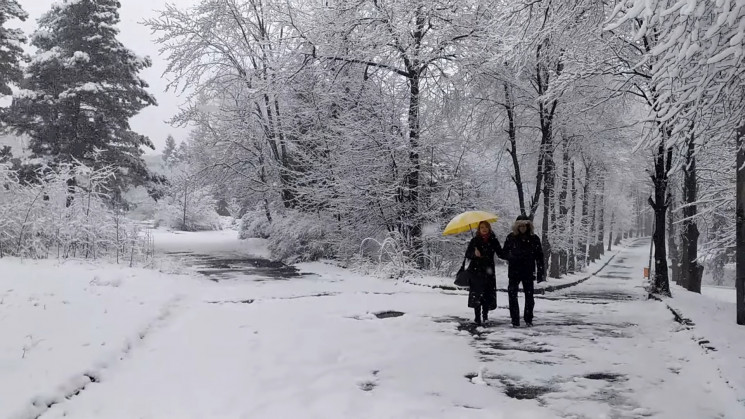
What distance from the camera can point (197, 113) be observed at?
89.3 ft

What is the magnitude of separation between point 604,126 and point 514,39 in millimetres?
16314

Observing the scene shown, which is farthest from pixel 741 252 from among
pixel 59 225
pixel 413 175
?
pixel 59 225

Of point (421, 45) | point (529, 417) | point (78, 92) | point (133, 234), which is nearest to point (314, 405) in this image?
point (529, 417)

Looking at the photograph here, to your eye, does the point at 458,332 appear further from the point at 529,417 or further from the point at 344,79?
the point at 344,79

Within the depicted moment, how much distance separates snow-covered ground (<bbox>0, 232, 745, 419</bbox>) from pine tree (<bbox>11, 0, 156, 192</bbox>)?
1696cm

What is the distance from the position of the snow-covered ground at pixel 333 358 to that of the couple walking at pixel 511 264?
1.29 ft

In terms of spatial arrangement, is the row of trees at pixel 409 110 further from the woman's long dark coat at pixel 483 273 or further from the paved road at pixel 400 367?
the paved road at pixel 400 367

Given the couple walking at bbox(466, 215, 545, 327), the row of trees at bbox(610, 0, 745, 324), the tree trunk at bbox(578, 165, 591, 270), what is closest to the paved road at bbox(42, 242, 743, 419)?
the couple walking at bbox(466, 215, 545, 327)

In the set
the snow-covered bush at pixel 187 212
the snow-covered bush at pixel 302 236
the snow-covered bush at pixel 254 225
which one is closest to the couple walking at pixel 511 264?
the snow-covered bush at pixel 302 236

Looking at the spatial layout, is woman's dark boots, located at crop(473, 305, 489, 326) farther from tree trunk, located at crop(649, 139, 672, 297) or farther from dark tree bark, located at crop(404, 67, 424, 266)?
dark tree bark, located at crop(404, 67, 424, 266)

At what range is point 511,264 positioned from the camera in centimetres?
793

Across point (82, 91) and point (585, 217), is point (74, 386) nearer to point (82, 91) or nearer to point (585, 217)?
point (82, 91)

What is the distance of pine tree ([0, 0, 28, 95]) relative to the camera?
2323cm

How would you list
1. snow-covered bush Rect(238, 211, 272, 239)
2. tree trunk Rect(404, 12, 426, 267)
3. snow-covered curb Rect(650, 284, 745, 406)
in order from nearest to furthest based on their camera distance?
snow-covered curb Rect(650, 284, 745, 406) < tree trunk Rect(404, 12, 426, 267) < snow-covered bush Rect(238, 211, 272, 239)
